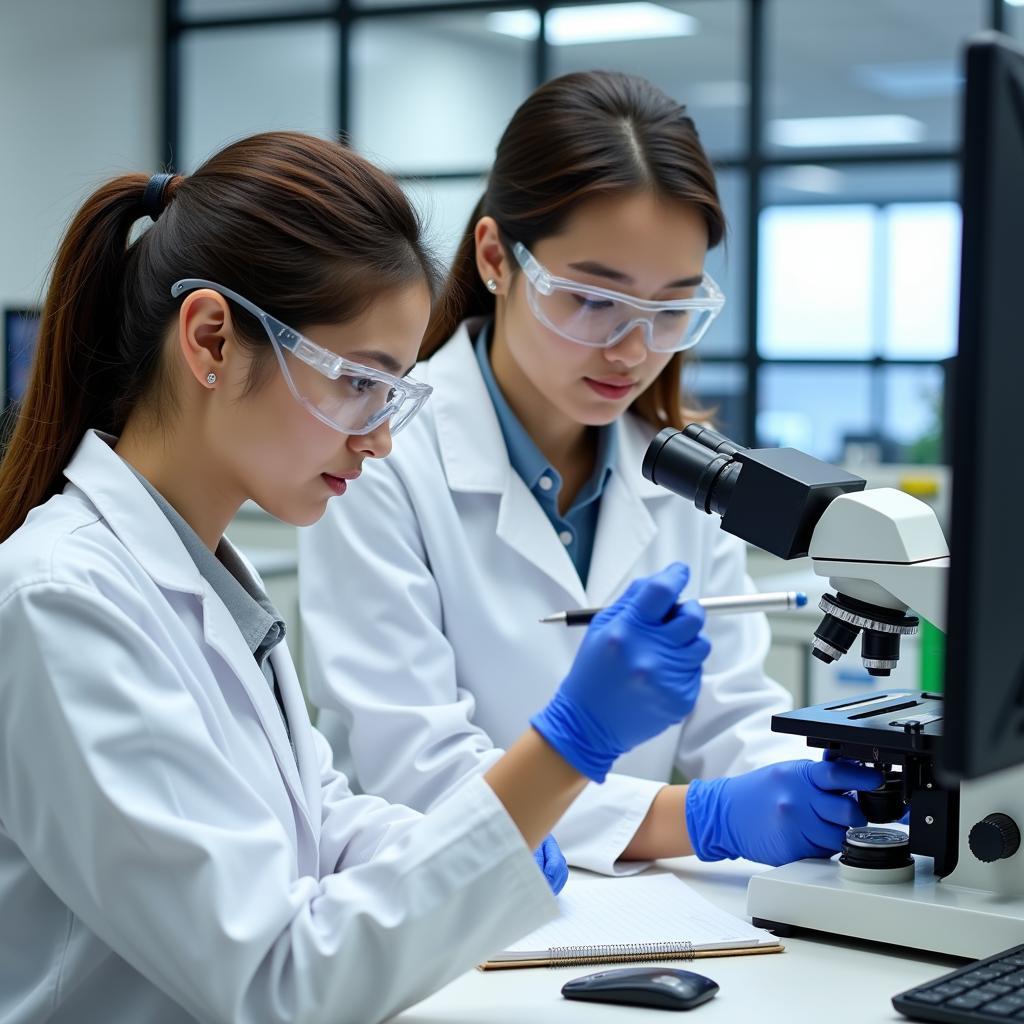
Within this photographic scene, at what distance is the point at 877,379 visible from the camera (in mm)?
5609

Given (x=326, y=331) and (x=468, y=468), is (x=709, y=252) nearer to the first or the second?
(x=468, y=468)

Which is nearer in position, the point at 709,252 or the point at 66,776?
the point at 66,776

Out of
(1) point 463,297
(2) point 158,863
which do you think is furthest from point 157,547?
(1) point 463,297

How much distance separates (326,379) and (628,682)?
368mm

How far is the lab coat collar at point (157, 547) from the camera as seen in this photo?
3.56 feet

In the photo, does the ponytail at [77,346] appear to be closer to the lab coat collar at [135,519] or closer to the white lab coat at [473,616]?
the lab coat collar at [135,519]

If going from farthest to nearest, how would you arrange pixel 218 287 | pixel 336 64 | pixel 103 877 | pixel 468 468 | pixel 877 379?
pixel 336 64, pixel 877 379, pixel 468 468, pixel 218 287, pixel 103 877

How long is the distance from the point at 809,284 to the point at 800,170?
1.60ft

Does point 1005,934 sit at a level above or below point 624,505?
below

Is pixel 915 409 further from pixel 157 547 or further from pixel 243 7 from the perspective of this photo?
pixel 157 547

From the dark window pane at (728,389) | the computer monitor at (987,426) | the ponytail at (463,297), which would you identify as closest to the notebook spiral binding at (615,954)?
the computer monitor at (987,426)

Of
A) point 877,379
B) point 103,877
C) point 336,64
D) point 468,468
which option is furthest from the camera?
point 336,64

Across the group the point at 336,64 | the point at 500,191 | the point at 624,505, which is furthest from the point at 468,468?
the point at 336,64

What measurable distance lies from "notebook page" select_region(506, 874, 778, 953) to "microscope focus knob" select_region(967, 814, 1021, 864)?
0.20 metres
